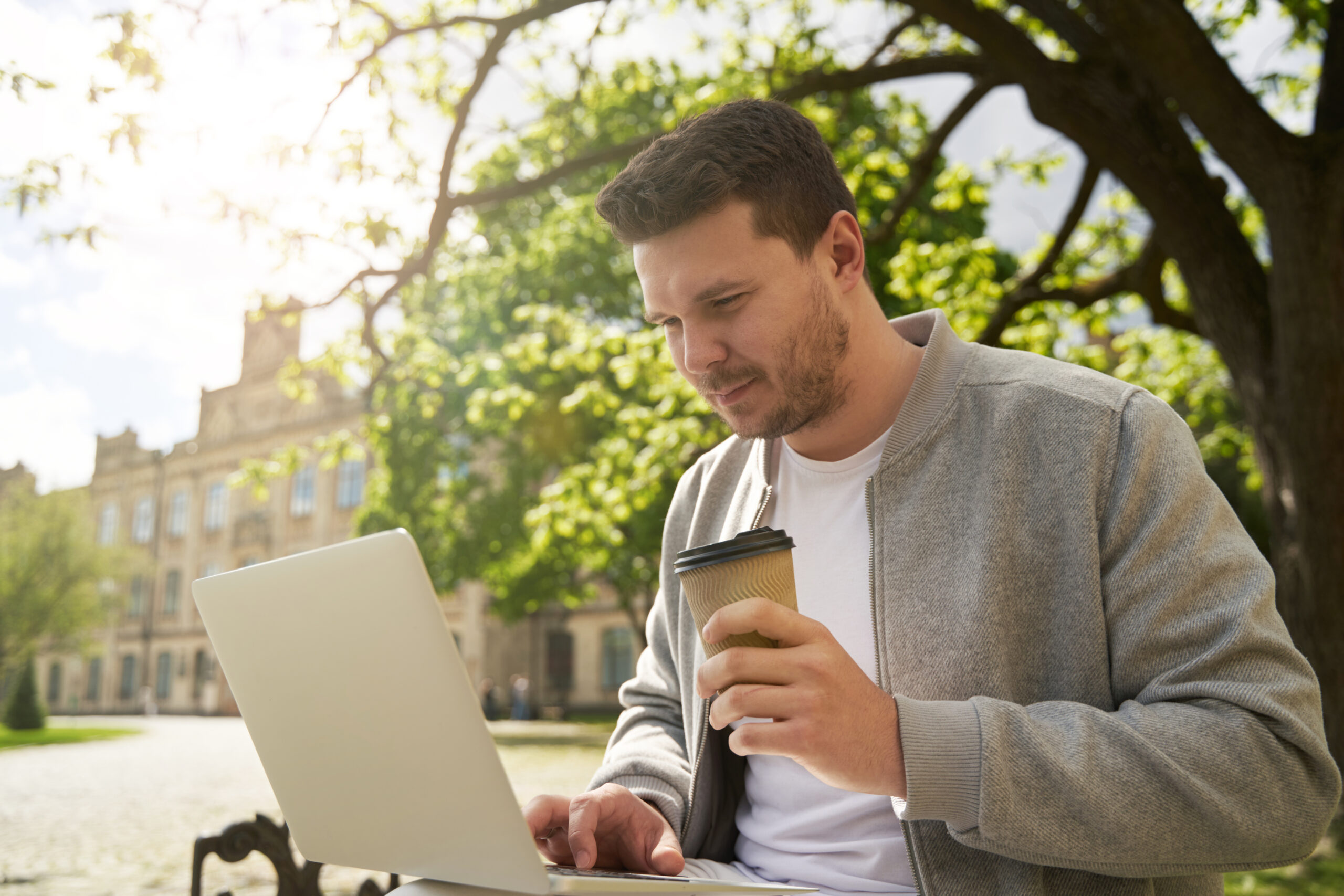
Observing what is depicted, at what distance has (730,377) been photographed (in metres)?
1.93

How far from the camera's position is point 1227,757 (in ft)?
4.43

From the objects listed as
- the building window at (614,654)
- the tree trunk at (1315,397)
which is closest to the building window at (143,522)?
the building window at (614,654)

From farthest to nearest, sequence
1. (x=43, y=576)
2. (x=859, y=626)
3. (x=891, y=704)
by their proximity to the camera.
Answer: (x=43, y=576) → (x=859, y=626) → (x=891, y=704)

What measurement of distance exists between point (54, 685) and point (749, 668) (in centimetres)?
5607

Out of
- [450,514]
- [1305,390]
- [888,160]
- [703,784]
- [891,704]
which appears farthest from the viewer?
[450,514]

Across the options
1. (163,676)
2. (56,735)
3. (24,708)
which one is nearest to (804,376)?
(56,735)

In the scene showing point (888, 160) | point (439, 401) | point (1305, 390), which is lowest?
point (1305, 390)

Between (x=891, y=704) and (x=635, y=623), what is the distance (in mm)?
20729

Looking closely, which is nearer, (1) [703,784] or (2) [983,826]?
(2) [983,826]

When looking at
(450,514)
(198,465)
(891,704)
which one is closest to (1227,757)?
(891,704)

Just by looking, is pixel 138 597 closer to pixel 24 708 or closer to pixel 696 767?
pixel 24 708

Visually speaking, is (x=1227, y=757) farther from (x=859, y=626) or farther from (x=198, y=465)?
(x=198, y=465)

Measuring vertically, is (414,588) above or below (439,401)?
below

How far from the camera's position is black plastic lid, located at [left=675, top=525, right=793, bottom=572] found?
4.00 feet
